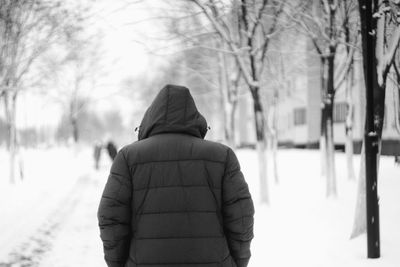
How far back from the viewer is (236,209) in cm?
264

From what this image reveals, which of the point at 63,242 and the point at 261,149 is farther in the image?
the point at 261,149

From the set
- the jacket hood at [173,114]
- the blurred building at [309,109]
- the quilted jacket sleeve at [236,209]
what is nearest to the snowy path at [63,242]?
the quilted jacket sleeve at [236,209]

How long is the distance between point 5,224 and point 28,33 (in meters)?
6.37

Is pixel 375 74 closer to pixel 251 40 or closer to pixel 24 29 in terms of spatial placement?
pixel 251 40

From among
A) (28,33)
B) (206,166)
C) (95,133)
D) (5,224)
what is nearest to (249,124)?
(95,133)

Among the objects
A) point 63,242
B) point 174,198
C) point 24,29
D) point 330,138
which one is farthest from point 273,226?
point 24,29

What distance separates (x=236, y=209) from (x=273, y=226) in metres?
6.12

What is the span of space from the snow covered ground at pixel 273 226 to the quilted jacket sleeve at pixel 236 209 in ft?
10.7

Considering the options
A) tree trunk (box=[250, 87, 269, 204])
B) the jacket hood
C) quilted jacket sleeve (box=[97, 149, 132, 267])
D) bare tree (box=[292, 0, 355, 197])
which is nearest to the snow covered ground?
tree trunk (box=[250, 87, 269, 204])

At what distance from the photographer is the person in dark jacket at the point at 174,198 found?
8.36 feet

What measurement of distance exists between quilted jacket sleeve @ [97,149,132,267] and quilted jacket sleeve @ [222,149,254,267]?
0.59 meters

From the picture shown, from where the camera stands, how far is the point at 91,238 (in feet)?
25.2

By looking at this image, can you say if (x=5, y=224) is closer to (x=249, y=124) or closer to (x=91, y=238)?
(x=91, y=238)

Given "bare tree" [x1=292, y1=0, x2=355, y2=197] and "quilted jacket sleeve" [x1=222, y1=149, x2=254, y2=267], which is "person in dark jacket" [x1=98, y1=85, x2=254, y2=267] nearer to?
"quilted jacket sleeve" [x1=222, y1=149, x2=254, y2=267]
